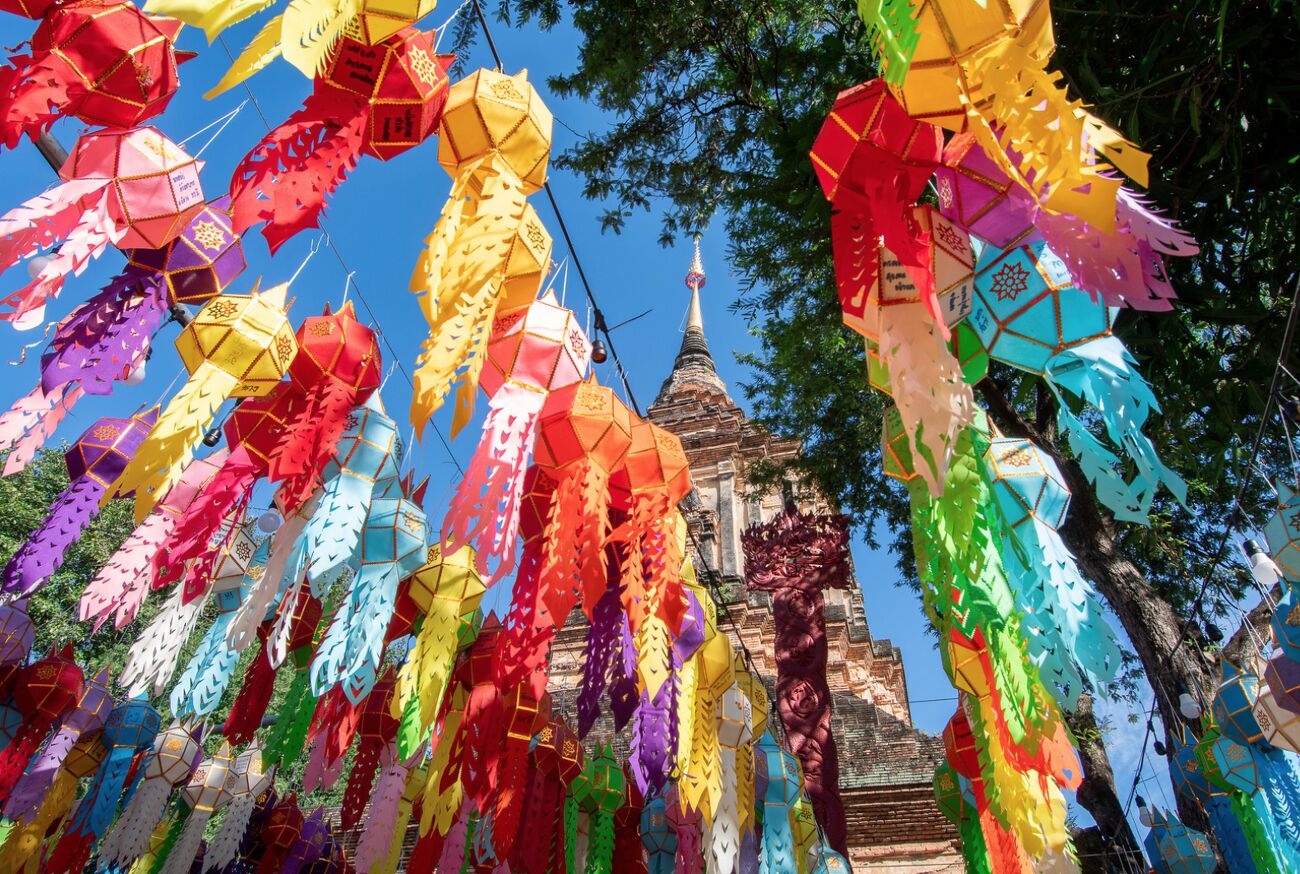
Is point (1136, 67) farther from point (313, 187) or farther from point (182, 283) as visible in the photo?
point (182, 283)

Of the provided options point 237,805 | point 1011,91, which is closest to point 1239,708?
point 1011,91

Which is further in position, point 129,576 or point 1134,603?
point 1134,603

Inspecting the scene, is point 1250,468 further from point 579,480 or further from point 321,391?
point 321,391

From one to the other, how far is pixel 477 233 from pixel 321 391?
1125 millimetres

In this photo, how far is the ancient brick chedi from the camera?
7340mm

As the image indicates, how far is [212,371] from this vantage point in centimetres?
254

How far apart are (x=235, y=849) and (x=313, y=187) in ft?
15.9

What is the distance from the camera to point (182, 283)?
2.55 m

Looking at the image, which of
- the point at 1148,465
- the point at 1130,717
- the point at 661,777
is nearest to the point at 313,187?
the point at 1148,465

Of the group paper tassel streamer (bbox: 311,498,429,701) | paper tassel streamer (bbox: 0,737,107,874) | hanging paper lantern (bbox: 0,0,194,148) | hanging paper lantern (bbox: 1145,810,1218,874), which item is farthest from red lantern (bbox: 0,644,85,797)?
hanging paper lantern (bbox: 1145,810,1218,874)

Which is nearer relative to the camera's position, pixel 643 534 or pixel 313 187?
pixel 313 187

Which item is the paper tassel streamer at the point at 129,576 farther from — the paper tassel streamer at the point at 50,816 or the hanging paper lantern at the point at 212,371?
the paper tassel streamer at the point at 50,816

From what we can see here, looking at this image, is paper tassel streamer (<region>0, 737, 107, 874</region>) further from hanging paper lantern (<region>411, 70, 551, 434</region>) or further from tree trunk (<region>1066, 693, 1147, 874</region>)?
tree trunk (<region>1066, 693, 1147, 874</region>)

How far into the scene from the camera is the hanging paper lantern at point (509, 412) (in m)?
2.05
